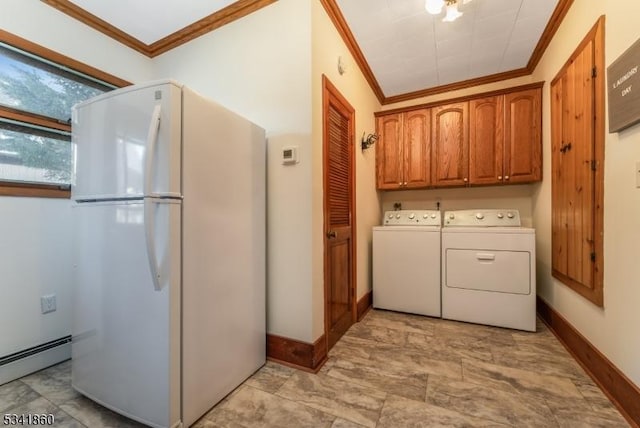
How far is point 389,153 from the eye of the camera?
3.20 metres

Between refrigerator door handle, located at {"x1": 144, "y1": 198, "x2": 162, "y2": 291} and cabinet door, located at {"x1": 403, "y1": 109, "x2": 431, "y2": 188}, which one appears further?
cabinet door, located at {"x1": 403, "y1": 109, "x2": 431, "y2": 188}

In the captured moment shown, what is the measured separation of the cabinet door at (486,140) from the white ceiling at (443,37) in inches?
15.5

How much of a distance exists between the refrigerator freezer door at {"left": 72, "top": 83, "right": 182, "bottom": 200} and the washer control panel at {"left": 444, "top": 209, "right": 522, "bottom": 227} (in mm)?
2705

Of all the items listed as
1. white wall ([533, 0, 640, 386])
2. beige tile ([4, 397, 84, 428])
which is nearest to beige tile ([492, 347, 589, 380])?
white wall ([533, 0, 640, 386])

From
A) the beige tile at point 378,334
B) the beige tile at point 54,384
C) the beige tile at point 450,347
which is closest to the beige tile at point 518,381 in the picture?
the beige tile at point 450,347

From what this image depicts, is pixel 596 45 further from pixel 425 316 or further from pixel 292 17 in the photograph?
pixel 425 316

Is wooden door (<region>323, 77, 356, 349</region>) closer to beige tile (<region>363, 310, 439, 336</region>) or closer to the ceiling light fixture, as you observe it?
beige tile (<region>363, 310, 439, 336</region>)

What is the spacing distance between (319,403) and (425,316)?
5.36 feet

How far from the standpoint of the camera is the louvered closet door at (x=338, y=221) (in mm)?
1956

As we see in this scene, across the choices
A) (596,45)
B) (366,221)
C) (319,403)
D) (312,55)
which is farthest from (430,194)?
(319,403)

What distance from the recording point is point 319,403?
1.41 meters

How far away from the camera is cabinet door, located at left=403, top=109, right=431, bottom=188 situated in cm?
302

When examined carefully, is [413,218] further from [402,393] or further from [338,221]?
[402,393]

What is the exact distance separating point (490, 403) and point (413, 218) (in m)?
1.89
